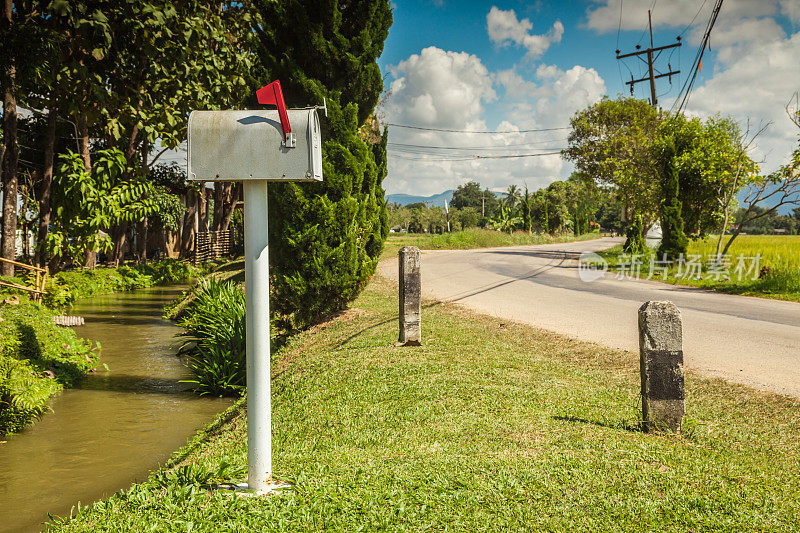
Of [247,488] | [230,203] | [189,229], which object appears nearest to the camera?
[247,488]

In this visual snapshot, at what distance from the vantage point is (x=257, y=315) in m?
3.22

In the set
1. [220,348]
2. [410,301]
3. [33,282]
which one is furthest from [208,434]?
[33,282]

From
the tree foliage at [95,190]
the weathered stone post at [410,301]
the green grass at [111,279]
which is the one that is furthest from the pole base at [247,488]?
the green grass at [111,279]

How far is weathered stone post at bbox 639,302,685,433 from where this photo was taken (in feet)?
13.9

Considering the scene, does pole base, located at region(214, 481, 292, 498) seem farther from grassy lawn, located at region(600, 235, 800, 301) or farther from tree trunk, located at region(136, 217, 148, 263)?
tree trunk, located at region(136, 217, 148, 263)

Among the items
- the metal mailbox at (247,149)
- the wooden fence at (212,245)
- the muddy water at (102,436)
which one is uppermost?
the metal mailbox at (247,149)

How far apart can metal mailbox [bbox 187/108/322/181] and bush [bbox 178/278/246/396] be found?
516cm

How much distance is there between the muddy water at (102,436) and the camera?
4.82 metres

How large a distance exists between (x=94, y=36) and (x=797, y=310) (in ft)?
44.2

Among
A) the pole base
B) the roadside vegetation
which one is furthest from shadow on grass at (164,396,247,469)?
the roadside vegetation

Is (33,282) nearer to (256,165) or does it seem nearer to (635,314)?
(256,165)

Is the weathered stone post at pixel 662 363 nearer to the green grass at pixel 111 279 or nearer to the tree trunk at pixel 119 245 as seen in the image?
the green grass at pixel 111 279

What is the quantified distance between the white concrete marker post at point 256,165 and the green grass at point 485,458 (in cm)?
70

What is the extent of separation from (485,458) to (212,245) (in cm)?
3003
